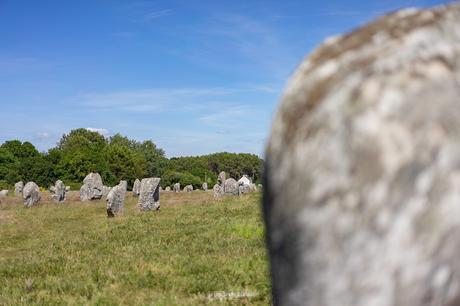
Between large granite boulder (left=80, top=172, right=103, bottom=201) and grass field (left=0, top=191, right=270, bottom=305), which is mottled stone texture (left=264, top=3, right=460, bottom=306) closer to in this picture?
grass field (left=0, top=191, right=270, bottom=305)

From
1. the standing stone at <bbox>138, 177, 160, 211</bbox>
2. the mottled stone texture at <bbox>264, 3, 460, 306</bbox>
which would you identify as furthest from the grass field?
the standing stone at <bbox>138, 177, 160, 211</bbox>

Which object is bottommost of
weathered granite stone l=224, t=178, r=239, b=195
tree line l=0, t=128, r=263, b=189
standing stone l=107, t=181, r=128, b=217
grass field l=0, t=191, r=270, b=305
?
grass field l=0, t=191, r=270, b=305

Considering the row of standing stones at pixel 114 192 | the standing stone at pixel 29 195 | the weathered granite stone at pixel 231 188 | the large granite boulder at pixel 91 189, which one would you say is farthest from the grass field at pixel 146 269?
the weathered granite stone at pixel 231 188

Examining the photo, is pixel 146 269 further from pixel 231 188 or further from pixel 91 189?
pixel 91 189

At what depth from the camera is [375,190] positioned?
9.00 feet

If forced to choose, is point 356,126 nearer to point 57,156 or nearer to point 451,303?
point 451,303

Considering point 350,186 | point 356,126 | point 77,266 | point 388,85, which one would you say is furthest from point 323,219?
point 77,266

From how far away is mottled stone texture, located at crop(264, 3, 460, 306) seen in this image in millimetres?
2746

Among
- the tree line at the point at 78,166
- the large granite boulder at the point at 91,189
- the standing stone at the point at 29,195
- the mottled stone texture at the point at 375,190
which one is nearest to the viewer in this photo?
the mottled stone texture at the point at 375,190

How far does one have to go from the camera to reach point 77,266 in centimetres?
1271

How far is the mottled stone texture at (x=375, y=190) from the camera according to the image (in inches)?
108

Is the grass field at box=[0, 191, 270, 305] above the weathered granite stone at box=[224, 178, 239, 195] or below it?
below

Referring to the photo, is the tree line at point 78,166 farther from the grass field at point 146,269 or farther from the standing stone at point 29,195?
the grass field at point 146,269

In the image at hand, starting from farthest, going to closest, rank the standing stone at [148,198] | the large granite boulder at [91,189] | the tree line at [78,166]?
the tree line at [78,166] → the large granite boulder at [91,189] → the standing stone at [148,198]
